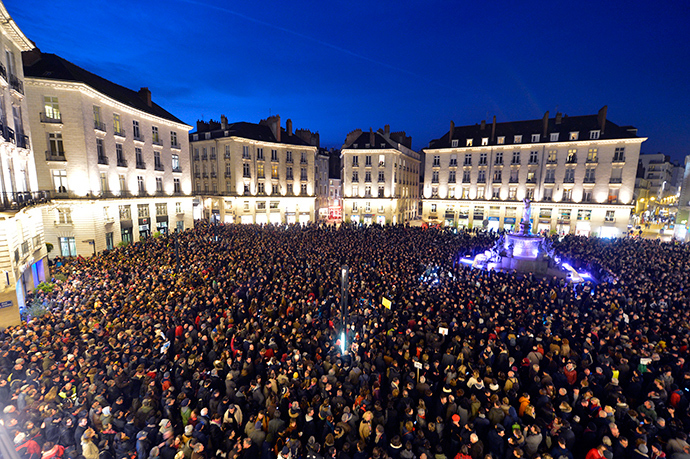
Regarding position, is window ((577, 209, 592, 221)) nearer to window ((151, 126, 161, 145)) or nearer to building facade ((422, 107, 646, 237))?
building facade ((422, 107, 646, 237))

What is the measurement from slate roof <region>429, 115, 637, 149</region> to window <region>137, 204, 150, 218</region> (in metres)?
41.4

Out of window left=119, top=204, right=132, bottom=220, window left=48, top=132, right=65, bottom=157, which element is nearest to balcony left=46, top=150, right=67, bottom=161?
window left=48, top=132, right=65, bottom=157

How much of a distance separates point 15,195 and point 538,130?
54.6 meters

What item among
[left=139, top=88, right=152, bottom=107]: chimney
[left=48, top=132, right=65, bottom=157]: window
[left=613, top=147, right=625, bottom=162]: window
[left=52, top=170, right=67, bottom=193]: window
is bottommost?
[left=52, top=170, right=67, bottom=193]: window

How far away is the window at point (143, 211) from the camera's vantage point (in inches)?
1340

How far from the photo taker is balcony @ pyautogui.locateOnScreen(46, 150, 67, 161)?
26.0 meters

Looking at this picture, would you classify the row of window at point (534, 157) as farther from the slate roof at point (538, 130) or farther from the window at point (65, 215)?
the window at point (65, 215)

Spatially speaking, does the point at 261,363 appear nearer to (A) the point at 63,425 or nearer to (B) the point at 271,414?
(B) the point at 271,414

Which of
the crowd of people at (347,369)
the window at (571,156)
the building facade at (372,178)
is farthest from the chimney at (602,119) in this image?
the crowd of people at (347,369)

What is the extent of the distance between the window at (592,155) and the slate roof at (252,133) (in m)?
41.1

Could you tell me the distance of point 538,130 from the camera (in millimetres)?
44188

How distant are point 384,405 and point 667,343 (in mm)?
10348

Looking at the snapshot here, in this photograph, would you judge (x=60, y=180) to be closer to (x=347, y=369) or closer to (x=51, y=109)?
(x=51, y=109)

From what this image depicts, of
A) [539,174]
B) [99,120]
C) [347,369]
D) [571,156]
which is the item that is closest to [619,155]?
[571,156]
